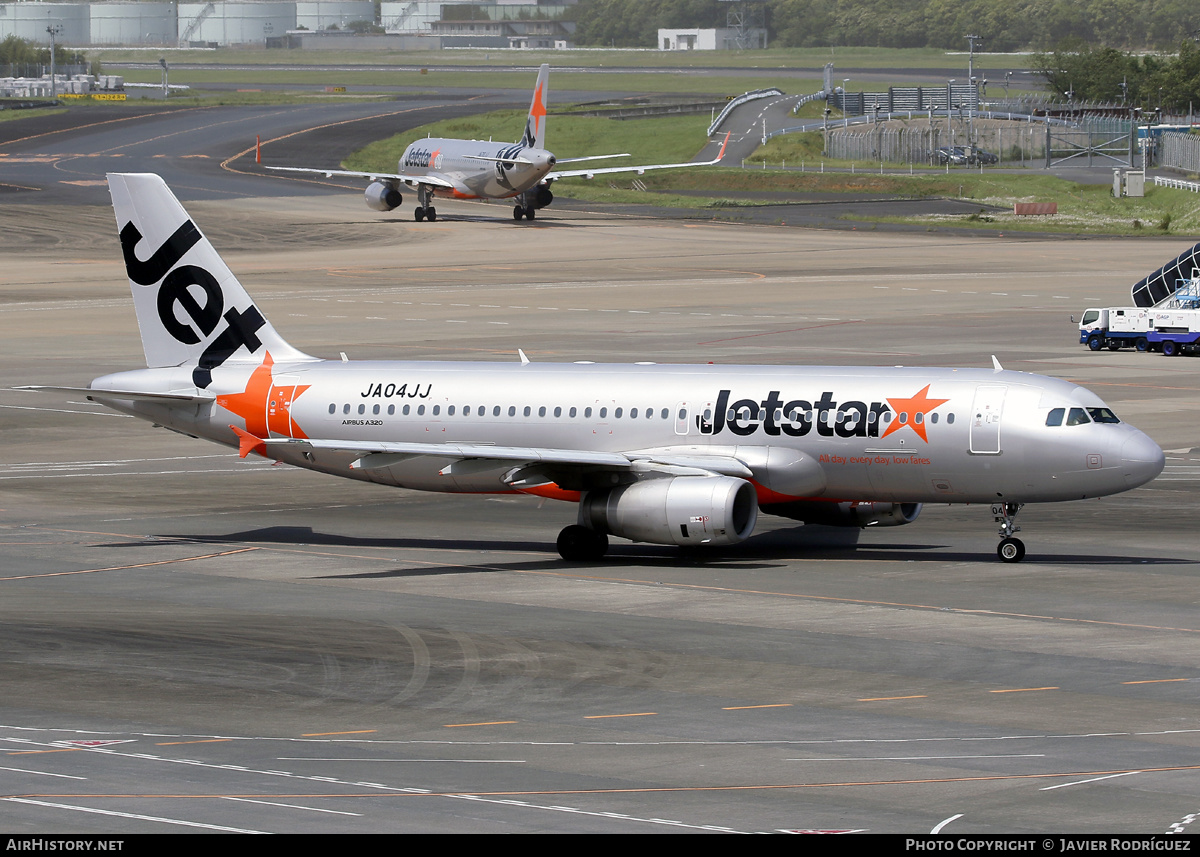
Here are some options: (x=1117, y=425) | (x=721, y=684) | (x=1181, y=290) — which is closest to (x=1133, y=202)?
(x=1181, y=290)

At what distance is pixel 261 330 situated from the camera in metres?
46.9

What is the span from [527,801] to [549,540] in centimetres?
2356

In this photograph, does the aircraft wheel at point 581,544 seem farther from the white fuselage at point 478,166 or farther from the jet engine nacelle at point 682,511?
the white fuselage at point 478,166

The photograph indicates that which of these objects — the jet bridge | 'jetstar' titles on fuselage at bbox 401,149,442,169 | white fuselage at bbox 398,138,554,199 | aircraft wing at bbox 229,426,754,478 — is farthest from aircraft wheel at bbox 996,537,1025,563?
'jetstar' titles on fuselage at bbox 401,149,442,169

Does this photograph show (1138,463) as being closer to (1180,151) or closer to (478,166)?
(478,166)

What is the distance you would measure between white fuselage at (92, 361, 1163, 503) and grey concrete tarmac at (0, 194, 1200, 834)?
6.67ft

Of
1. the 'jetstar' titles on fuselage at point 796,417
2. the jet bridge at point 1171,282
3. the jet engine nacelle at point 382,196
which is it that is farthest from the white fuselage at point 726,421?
the jet engine nacelle at point 382,196

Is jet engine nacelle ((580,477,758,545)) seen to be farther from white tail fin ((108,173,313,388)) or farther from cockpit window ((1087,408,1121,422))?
white tail fin ((108,173,313,388))

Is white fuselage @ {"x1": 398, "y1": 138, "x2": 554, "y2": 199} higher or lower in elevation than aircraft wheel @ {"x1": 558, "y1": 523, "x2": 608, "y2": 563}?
higher

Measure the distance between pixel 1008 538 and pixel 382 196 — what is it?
115 meters

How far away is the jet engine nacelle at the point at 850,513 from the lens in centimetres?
4262

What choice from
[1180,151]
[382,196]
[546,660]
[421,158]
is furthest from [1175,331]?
[1180,151]

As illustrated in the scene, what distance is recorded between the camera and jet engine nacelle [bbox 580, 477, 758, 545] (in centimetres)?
3931

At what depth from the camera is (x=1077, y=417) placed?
39.5m
